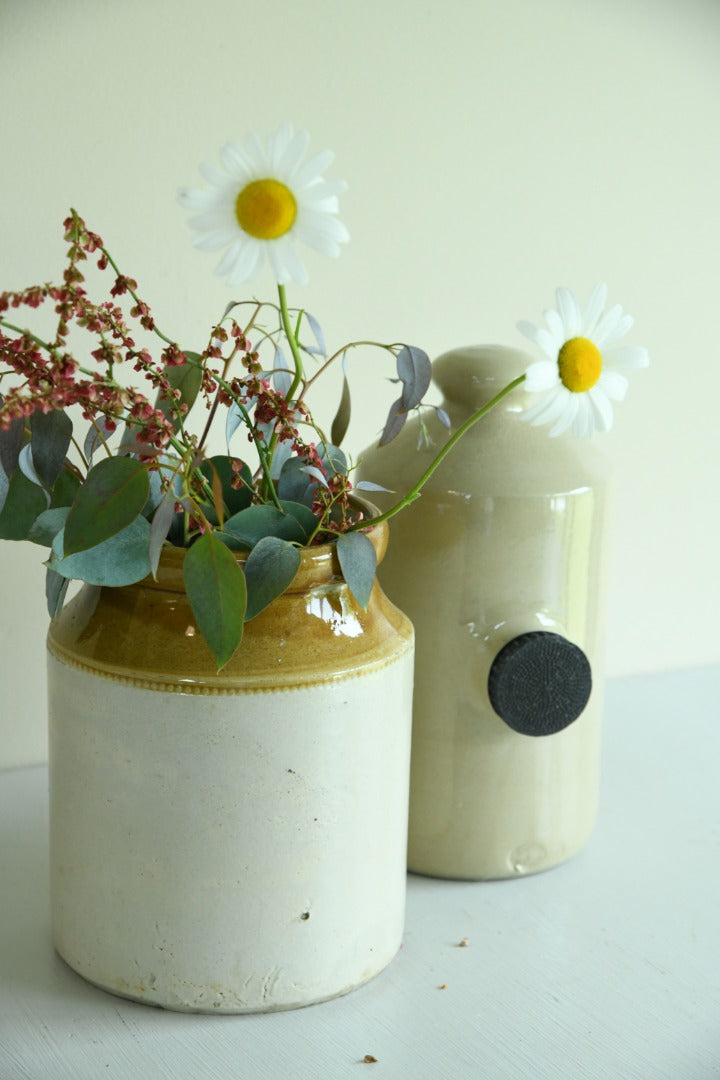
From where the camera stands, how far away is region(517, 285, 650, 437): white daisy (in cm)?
49

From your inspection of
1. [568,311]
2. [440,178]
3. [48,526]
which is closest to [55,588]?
[48,526]

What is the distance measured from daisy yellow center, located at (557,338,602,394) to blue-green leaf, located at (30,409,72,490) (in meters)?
0.21

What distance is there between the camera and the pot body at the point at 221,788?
1.54 feet

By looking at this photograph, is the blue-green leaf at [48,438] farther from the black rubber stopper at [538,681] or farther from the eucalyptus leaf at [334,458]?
the black rubber stopper at [538,681]

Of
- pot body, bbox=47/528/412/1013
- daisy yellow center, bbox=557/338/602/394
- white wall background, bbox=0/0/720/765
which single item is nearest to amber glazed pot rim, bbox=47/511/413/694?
pot body, bbox=47/528/412/1013

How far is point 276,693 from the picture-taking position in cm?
47

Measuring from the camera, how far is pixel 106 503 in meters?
0.44

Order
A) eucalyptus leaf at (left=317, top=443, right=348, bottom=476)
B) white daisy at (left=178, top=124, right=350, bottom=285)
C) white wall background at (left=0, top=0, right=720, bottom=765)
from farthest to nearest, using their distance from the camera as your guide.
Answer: white wall background at (left=0, top=0, right=720, bottom=765)
eucalyptus leaf at (left=317, top=443, right=348, bottom=476)
white daisy at (left=178, top=124, right=350, bottom=285)

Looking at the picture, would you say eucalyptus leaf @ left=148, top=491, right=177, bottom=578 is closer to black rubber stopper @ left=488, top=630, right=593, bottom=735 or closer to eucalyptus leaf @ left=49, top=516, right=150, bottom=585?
eucalyptus leaf @ left=49, top=516, right=150, bottom=585

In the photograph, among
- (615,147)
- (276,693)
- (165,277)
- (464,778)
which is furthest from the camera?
(615,147)

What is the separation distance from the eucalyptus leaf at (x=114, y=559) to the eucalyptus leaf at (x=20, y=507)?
0.08 feet

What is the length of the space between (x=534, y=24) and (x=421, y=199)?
15cm

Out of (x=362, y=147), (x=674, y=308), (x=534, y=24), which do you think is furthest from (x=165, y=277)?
(x=674, y=308)

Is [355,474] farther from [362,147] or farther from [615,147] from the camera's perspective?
[615,147]
